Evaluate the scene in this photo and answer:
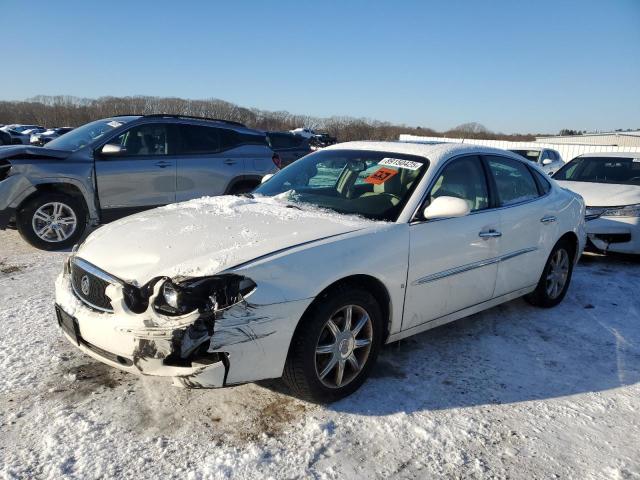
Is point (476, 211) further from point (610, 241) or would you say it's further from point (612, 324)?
point (610, 241)

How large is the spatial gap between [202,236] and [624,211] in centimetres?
597

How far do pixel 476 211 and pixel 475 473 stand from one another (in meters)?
2.00

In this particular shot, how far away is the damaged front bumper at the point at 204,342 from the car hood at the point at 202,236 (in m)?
0.24

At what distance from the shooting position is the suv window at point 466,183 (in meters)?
3.77

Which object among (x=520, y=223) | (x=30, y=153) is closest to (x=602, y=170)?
(x=520, y=223)

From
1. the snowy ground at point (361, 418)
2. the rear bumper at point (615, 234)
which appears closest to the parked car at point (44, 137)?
the snowy ground at point (361, 418)

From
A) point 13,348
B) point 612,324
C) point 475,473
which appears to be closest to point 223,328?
point 475,473

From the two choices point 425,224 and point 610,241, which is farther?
point 610,241

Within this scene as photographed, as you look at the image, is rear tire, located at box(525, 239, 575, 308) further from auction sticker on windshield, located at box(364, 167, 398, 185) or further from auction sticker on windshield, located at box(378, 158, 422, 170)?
auction sticker on windshield, located at box(364, 167, 398, 185)

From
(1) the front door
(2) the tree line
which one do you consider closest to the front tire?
(1) the front door

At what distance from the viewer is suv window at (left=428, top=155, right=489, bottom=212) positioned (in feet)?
12.4

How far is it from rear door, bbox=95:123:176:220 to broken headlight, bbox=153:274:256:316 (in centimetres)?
460

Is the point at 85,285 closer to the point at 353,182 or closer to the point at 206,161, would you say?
the point at 353,182

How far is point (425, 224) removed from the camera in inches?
136
